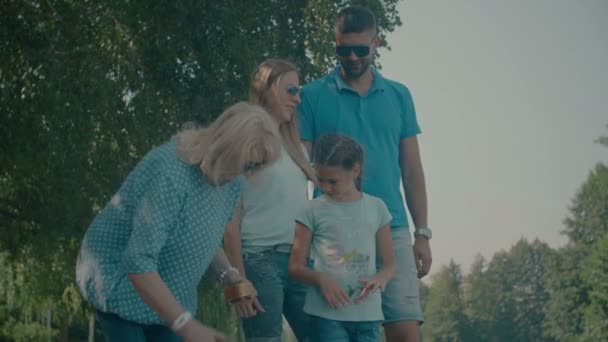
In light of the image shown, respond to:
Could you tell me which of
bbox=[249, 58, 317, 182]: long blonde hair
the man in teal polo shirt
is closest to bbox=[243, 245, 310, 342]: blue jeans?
bbox=[249, 58, 317, 182]: long blonde hair

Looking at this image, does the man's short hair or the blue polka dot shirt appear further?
the man's short hair

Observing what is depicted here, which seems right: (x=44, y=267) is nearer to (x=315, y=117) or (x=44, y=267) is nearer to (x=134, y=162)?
(x=134, y=162)

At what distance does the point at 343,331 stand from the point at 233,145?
176 cm

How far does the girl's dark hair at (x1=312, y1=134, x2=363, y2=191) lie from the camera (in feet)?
19.1

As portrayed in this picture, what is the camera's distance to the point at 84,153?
1580cm

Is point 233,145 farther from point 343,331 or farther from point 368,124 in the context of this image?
point 368,124

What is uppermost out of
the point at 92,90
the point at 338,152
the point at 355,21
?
the point at 92,90

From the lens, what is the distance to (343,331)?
5.80 metres

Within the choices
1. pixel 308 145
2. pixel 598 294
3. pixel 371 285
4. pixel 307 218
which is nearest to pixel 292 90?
pixel 308 145

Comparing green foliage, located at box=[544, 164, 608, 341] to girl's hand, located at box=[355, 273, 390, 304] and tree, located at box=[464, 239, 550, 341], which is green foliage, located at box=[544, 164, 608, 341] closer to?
tree, located at box=[464, 239, 550, 341]

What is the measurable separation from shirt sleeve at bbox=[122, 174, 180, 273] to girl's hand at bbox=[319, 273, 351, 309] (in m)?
1.43

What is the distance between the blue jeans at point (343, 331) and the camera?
5.77m

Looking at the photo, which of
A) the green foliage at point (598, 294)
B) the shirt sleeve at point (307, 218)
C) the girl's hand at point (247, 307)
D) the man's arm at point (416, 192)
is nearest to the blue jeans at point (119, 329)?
the girl's hand at point (247, 307)

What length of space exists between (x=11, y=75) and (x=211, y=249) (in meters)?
11.2
